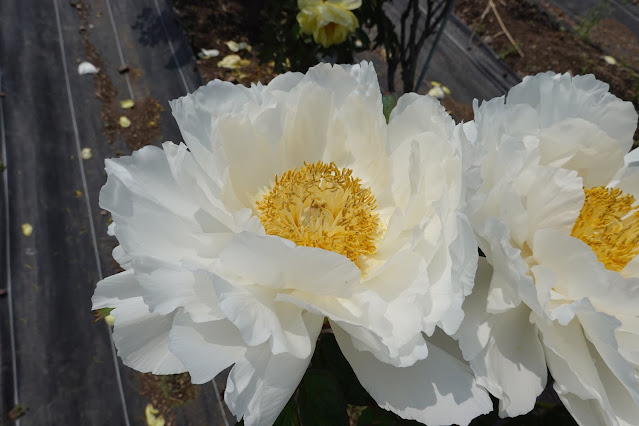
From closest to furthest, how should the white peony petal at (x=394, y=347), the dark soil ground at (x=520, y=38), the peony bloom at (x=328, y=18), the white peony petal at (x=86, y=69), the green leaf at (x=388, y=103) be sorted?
1. the white peony petal at (x=394, y=347)
2. the green leaf at (x=388, y=103)
3. the peony bloom at (x=328, y=18)
4. the white peony petal at (x=86, y=69)
5. the dark soil ground at (x=520, y=38)

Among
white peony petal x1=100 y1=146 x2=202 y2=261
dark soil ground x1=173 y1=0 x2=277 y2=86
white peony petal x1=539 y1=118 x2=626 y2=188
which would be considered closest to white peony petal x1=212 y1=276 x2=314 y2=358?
white peony petal x1=100 y1=146 x2=202 y2=261

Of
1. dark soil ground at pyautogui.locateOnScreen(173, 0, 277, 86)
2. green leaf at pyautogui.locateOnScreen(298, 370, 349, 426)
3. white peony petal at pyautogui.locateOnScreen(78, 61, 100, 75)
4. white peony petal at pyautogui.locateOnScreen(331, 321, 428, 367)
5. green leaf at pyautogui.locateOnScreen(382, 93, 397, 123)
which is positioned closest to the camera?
white peony petal at pyautogui.locateOnScreen(331, 321, 428, 367)

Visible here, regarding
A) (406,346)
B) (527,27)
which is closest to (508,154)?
(406,346)

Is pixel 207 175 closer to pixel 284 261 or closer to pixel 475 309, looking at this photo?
pixel 284 261

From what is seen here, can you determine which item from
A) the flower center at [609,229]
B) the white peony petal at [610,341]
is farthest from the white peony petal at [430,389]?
the flower center at [609,229]

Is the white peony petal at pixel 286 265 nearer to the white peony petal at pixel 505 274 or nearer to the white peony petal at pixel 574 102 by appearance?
the white peony petal at pixel 505 274

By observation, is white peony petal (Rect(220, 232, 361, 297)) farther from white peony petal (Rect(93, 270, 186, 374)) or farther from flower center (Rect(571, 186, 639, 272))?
flower center (Rect(571, 186, 639, 272))
